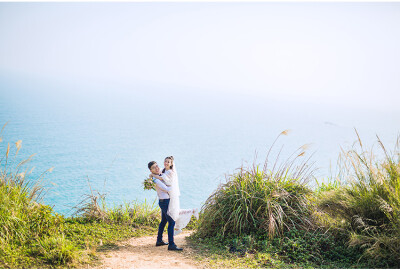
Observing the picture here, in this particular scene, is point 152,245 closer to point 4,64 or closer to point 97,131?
point 97,131

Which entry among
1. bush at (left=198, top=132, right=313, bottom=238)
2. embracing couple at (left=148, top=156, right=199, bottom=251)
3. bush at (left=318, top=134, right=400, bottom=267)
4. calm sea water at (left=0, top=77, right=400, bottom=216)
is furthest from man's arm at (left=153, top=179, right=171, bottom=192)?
calm sea water at (left=0, top=77, right=400, bottom=216)

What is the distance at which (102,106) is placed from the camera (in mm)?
25422

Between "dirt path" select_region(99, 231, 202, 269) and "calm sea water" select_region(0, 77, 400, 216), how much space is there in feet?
7.90

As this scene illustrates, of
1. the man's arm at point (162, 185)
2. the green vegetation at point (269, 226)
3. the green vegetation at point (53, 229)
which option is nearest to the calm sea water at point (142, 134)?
the green vegetation at point (53, 229)

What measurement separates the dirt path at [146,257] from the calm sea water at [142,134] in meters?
2.41

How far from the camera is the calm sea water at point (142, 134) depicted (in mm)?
12649

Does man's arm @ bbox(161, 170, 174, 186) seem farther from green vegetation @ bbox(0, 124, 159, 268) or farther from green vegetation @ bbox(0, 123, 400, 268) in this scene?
green vegetation @ bbox(0, 124, 159, 268)

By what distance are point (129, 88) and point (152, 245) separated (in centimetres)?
3280

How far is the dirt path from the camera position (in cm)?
456

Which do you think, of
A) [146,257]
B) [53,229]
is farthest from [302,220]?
[53,229]

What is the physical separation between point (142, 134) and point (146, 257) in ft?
48.8

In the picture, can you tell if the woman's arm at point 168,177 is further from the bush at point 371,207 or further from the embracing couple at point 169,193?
the bush at point 371,207

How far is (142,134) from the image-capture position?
19.5 meters

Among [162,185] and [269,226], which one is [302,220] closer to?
[269,226]
